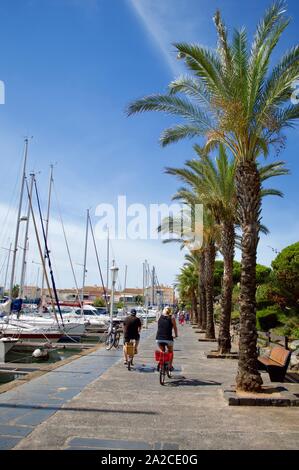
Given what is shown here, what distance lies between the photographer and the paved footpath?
18.7 feet

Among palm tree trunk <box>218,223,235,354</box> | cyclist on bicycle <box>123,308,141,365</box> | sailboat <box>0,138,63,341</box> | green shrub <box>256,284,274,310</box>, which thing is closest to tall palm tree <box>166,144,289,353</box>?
palm tree trunk <box>218,223,235,354</box>

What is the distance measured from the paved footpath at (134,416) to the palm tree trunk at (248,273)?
32.0 inches

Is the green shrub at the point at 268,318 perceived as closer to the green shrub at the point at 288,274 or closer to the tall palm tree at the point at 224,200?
the green shrub at the point at 288,274

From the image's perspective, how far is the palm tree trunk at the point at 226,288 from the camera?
Result: 16969mm

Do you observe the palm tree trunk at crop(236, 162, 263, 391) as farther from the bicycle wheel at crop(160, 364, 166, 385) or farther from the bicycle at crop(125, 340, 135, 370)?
the bicycle at crop(125, 340, 135, 370)

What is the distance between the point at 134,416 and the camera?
23.6 feet

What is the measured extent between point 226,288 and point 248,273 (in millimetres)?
7385

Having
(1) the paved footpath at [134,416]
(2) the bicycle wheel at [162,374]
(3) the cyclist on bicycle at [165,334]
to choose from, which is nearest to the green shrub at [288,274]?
(1) the paved footpath at [134,416]

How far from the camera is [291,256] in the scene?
77.7ft

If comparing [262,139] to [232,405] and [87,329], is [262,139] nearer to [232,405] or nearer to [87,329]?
[232,405]

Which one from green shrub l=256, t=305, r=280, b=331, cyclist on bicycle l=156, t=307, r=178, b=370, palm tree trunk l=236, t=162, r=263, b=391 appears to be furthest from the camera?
green shrub l=256, t=305, r=280, b=331

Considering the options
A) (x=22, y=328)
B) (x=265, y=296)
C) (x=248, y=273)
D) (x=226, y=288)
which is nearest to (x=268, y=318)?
(x=265, y=296)

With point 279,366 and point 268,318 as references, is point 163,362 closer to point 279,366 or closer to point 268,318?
point 279,366

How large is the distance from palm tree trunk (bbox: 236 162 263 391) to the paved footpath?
2.67 feet
